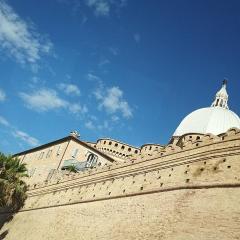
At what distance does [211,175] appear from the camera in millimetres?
23562

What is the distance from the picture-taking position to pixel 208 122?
5244cm

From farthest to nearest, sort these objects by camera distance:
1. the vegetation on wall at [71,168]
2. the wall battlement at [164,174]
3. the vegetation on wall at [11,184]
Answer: the vegetation on wall at [71,168], the vegetation on wall at [11,184], the wall battlement at [164,174]

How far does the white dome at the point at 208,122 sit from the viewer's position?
5131cm

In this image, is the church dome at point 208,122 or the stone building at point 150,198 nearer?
the stone building at point 150,198

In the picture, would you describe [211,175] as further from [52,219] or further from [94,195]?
[52,219]

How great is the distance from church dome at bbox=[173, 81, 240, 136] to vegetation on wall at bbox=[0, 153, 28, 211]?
→ 21535mm

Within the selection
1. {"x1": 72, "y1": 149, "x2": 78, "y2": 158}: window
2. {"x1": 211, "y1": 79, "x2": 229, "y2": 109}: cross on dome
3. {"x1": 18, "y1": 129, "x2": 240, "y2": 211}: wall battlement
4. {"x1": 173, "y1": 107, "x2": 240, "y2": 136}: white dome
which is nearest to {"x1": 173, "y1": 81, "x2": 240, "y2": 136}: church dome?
{"x1": 173, "y1": 107, "x2": 240, "y2": 136}: white dome

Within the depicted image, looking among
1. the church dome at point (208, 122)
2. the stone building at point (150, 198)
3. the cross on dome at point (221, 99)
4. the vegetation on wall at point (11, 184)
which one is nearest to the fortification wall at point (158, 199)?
the stone building at point (150, 198)

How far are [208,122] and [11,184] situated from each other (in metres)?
24.8

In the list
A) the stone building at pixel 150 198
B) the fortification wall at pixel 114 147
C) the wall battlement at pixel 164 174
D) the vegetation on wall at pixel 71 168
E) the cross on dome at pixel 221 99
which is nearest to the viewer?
the stone building at pixel 150 198

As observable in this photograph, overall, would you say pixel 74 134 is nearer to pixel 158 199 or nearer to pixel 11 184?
pixel 11 184

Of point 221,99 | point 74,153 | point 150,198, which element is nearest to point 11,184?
point 74,153

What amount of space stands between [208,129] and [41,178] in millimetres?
23455

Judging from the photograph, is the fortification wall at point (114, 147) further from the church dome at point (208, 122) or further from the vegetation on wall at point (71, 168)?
the vegetation on wall at point (71, 168)
